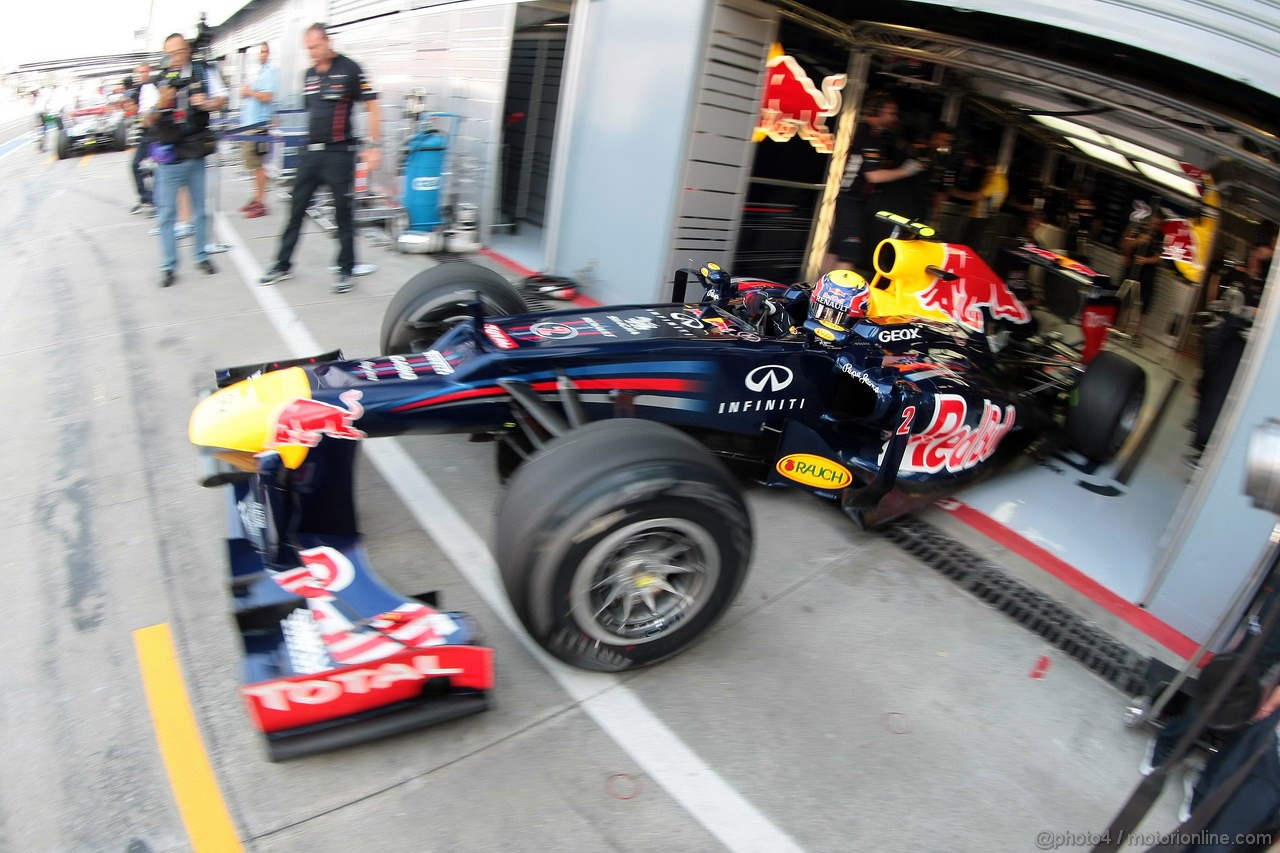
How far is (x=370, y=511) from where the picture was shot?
12.2ft

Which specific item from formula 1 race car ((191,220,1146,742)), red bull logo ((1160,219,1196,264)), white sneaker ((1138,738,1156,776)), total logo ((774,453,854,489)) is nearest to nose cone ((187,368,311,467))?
formula 1 race car ((191,220,1146,742))

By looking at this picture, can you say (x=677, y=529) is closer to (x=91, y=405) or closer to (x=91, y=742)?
(x=91, y=742)

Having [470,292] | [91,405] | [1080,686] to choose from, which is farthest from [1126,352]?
[91,405]

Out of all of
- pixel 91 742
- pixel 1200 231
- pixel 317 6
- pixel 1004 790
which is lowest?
pixel 91 742

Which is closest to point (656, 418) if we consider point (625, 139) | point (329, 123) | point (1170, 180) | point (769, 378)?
point (769, 378)

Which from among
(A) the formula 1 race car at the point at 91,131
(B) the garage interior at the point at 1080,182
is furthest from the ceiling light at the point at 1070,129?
(A) the formula 1 race car at the point at 91,131

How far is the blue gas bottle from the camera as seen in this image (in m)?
7.86

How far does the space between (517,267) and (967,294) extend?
423 centimetres

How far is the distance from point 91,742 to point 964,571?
3.50 metres

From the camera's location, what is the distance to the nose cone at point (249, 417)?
116 inches

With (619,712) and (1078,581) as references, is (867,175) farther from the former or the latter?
(619,712)

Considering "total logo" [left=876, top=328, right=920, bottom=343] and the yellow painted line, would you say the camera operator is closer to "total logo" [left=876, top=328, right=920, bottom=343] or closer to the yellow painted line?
the yellow painted line

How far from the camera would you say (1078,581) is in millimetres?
3875

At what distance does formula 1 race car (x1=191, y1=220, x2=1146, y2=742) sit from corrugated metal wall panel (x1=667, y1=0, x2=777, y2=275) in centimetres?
166
